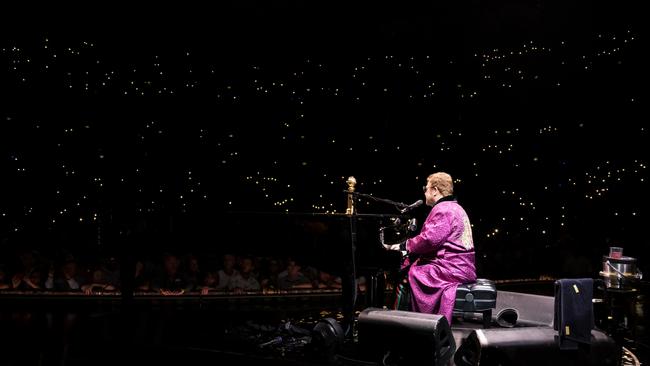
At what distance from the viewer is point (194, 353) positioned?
3.92 metres

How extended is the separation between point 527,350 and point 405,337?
0.77 meters

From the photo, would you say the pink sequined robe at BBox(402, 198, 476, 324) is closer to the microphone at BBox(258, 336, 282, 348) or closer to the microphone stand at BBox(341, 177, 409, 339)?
the microphone stand at BBox(341, 177, 409, 339)

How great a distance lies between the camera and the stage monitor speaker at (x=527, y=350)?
10.1 ft

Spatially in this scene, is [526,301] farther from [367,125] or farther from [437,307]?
[367,125]

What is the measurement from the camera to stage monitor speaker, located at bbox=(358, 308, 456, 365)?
3166 millimetres

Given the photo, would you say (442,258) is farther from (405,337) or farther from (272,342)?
(272,342)

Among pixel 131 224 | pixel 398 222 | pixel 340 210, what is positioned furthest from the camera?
pixel 340 210

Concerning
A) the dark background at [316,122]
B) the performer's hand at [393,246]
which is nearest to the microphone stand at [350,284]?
the performer's hand at [393,246]

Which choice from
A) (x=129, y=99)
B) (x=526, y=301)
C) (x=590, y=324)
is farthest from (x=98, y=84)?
(x=590, y=324)

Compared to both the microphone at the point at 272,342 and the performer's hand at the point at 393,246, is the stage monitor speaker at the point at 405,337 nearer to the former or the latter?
the performer's hand at the point at 393,246

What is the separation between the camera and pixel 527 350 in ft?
10.7

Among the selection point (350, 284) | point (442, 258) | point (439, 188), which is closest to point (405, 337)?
point (442, 258)

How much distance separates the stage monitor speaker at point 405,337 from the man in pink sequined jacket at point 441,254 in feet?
1.98

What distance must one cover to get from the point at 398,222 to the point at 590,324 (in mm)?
1558
